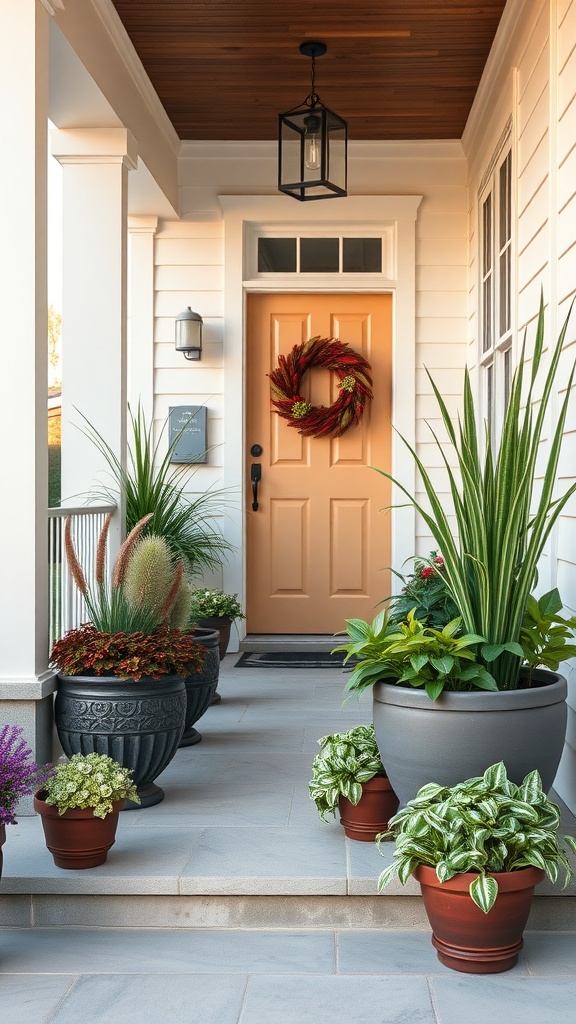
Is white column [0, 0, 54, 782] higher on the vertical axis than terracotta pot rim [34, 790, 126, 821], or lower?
higher

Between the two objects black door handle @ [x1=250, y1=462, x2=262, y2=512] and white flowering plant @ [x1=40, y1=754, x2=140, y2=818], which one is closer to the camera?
white flowering plant @ [x1=40, y1=754, x2=140, y2=818]

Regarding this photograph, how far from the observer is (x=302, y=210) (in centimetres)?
561

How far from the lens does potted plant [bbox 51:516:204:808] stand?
111 inches

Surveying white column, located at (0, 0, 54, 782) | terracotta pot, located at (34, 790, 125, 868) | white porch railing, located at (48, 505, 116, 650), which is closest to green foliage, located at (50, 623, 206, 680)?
white column, located at (0, 0, 54, 782)

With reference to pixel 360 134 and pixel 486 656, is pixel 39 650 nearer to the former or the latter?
pixel 486 656

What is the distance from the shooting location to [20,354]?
2.93 m

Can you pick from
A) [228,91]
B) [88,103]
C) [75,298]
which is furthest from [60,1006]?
[228,91]

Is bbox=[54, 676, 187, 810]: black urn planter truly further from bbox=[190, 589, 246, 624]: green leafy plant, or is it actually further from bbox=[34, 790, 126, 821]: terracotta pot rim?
bbox=[190, 589, 246, 624]: green leafy plant

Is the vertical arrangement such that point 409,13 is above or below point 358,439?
above

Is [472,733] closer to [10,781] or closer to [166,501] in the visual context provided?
[10,781]

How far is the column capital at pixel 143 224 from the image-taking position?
5590mm

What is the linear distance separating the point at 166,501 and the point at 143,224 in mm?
1857

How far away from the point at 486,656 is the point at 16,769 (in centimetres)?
115

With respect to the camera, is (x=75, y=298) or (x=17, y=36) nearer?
(x=17, y=36)
